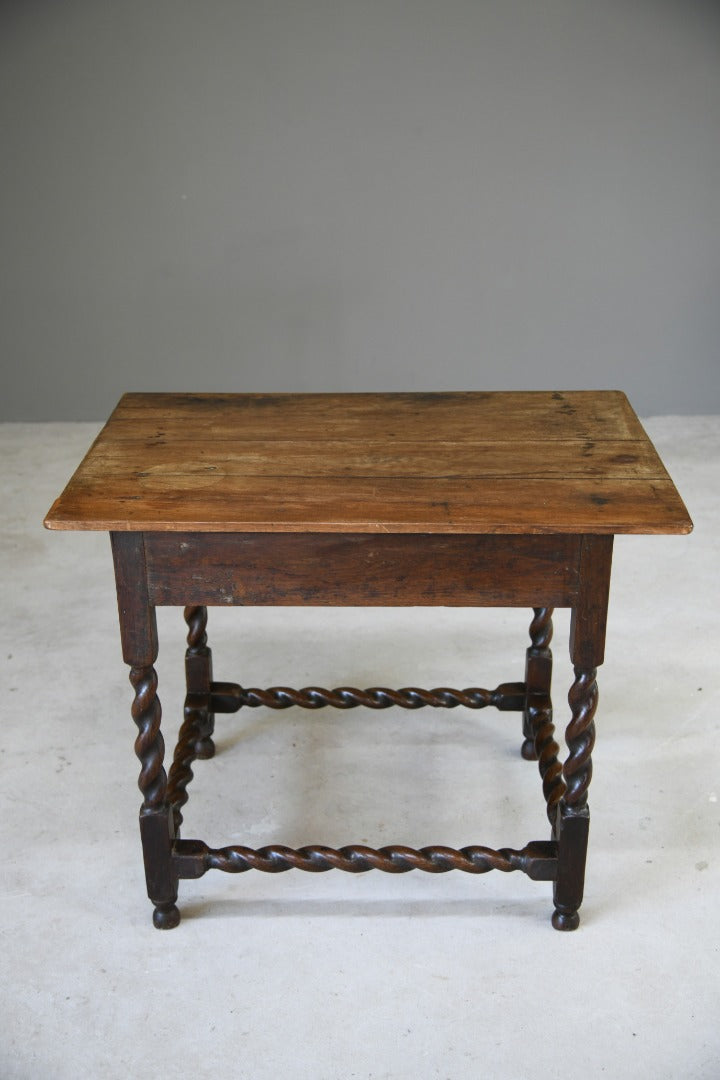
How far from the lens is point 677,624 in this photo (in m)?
3.70

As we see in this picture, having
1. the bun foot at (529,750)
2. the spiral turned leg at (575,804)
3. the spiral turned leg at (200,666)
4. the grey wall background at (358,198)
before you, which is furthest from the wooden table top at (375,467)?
the grey wall background at (358,198)

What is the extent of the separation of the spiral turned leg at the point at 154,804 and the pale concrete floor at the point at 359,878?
0.27ft

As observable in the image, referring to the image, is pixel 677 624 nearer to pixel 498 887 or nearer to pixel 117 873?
pixel 498 887

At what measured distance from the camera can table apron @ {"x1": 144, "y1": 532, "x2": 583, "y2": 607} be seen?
2170mm

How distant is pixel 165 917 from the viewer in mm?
2471

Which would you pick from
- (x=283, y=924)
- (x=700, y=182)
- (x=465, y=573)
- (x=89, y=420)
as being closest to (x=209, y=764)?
(x=283, y=924)

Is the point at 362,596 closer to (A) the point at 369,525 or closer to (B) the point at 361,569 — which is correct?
(B) the point at 361,569

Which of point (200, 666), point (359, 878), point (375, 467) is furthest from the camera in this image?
point (200, 666)

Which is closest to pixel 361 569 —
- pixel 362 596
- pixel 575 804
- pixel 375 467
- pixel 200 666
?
pixel 362 596

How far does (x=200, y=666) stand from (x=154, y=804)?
0.65 meters

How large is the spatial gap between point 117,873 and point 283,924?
16.3 inches

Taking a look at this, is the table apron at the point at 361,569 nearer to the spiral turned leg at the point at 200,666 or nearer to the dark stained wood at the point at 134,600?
the dark stained wood at the point at 134,600

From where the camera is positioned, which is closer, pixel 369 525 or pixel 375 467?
pixel 369 525

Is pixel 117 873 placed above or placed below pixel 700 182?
below
